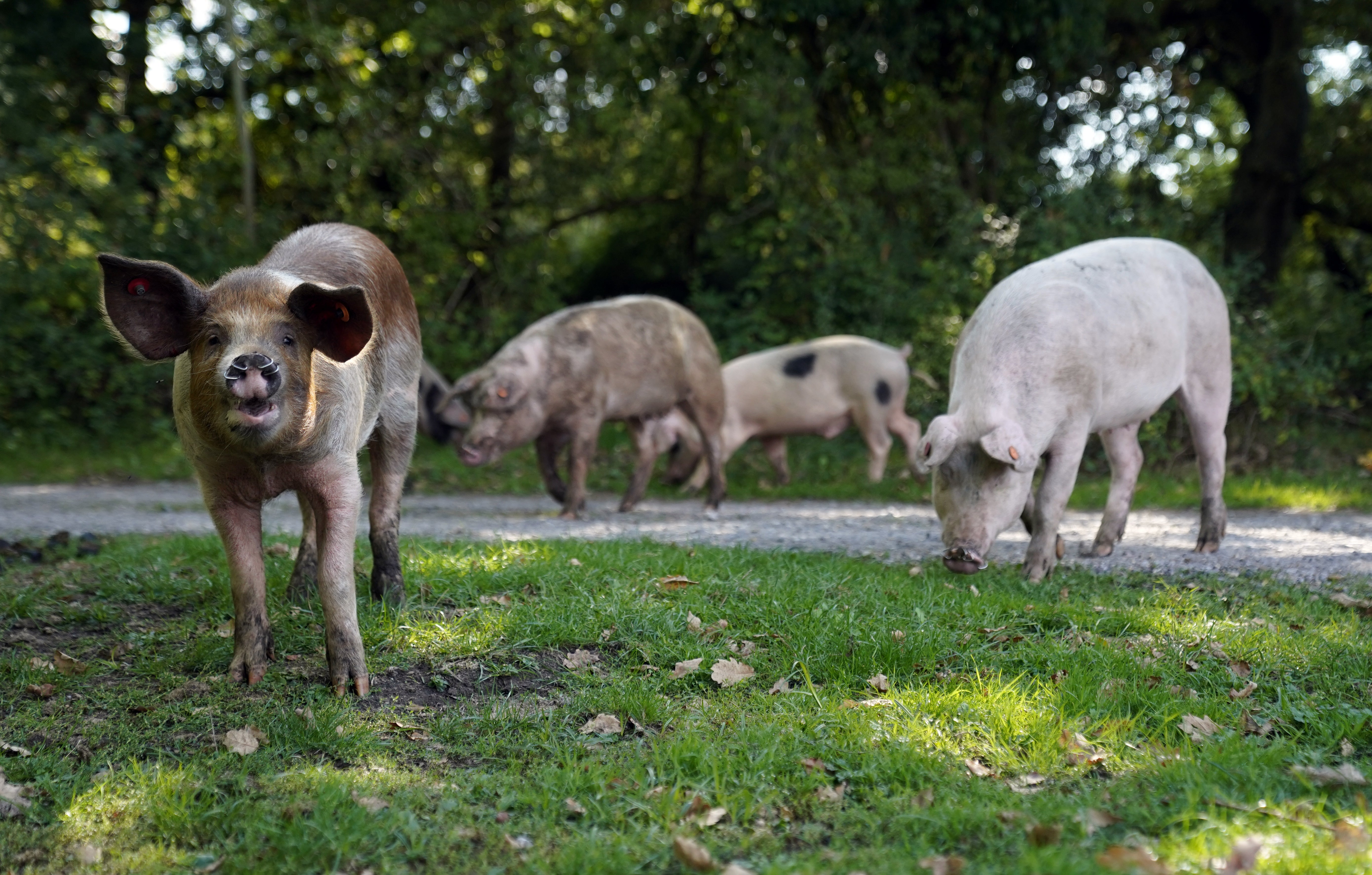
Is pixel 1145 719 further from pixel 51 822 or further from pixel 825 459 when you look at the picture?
pixel 825 459

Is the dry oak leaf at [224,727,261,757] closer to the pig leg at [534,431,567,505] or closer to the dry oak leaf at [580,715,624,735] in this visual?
the dry oak leaf at [580,715,624,735]

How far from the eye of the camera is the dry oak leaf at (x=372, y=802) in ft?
10.6

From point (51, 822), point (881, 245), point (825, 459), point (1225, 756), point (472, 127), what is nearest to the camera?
point (51, 822)

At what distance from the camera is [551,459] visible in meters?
10.4

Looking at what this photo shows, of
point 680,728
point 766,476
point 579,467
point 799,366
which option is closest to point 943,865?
point 680,728

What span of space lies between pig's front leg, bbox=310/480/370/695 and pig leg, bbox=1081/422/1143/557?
192 inches

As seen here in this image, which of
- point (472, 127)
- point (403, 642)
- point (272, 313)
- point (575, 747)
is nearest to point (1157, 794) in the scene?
point (575, 747)

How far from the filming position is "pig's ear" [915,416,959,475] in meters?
5.94

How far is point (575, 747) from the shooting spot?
146 inches

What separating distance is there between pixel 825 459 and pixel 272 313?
32.1 feet

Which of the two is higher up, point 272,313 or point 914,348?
point 914,348

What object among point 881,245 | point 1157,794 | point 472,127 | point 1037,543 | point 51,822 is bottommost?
point 51,822

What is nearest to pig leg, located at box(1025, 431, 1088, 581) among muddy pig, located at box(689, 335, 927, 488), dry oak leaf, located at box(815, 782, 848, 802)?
dry oak leaf, located at box(815, 782, 848, 802)

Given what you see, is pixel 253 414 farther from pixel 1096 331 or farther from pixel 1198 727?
pixel 1096 331
